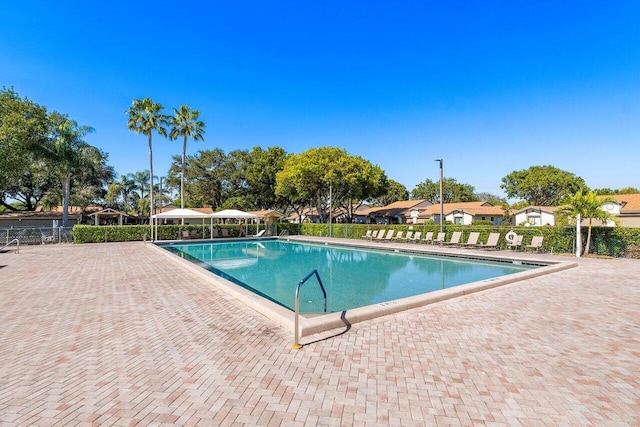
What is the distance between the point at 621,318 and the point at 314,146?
105 feet

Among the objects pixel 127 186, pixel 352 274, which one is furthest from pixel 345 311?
pixel 127 186

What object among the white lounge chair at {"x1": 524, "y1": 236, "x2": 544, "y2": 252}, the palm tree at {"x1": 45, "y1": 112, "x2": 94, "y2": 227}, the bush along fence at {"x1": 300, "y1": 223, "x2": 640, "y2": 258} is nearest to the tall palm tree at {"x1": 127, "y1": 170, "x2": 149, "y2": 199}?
the palm tree at {"x1": 45, "y1": 112, "x2": 94, "y2": 227}

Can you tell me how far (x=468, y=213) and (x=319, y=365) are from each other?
142 feet

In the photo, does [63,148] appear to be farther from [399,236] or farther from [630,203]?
[630,203]

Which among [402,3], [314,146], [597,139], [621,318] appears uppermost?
[402,3]

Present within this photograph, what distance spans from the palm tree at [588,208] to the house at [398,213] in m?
32.5

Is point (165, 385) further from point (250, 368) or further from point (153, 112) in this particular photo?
point (153, 112)

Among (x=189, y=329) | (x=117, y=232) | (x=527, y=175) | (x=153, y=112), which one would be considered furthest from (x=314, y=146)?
(x=527, y=175)

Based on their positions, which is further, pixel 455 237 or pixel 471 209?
pixel 471 209

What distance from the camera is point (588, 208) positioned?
43.9 feet

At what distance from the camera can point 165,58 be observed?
19219 mm

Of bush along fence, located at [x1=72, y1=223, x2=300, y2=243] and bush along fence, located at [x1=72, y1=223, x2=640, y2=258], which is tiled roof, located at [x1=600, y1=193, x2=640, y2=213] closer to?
bush along fence, located at [x1=72, y1=223, x2=640, y2=258]

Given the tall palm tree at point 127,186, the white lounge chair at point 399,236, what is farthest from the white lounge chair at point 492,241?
the tall palm tree at point 127,186

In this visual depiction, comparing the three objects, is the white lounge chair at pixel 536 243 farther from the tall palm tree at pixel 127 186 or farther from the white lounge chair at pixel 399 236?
the tall palm tree at pixel 127 186
